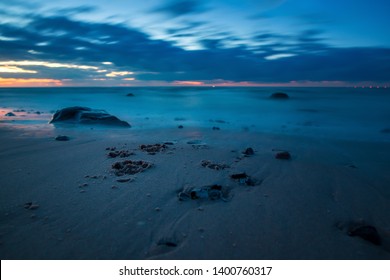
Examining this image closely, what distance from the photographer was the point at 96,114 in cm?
923

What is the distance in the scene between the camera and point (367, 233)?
234 centimetres

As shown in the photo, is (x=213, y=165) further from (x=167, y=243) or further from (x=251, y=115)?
(x=251, y=115)

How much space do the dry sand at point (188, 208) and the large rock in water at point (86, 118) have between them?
4.08 meters

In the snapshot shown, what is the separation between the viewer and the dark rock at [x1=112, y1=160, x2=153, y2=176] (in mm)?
3787

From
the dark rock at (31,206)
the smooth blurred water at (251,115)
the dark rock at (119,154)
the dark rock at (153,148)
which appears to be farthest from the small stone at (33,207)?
the smooth blurred water at (251,115)

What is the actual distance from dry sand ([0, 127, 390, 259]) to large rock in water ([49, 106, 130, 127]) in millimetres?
4082

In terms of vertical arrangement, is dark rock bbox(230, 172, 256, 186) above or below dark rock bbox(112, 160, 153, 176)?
below

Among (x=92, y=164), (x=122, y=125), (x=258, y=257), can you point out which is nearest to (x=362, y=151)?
(x=258, y=257)

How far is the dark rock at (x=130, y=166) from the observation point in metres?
3.79

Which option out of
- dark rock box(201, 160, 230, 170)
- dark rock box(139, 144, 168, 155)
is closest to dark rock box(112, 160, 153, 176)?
dark rock box(139, 144, 168, 155)

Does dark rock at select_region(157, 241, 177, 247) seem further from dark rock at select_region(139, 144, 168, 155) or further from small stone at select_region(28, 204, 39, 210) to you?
dark rock at select_region(139, 144, 168, 155)

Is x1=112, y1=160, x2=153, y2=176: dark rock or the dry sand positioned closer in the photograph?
the dry sand

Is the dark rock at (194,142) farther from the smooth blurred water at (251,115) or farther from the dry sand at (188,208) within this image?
the smooth blurred water at (251,115)

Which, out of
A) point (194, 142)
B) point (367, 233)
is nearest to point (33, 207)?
point (367, 233)
